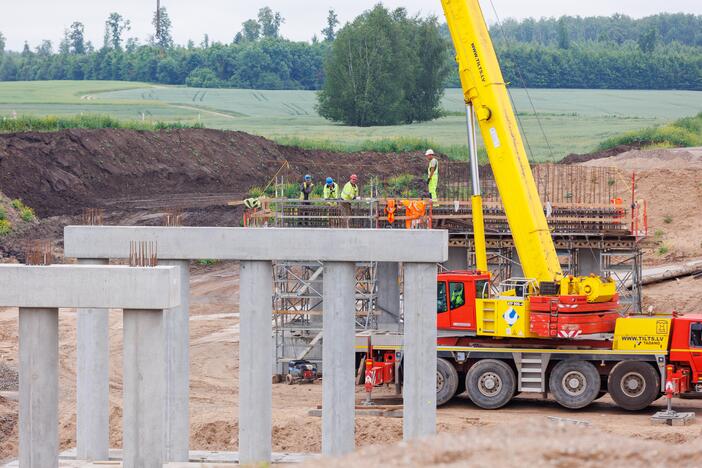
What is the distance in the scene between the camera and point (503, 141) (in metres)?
25.4

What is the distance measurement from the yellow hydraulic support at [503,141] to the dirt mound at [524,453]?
35.1 feet

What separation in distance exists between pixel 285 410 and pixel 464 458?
12694mm

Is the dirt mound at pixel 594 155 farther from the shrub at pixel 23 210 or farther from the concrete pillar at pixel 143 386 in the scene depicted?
the concrete pillar at pixel 143 386

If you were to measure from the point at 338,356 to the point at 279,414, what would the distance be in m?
4.93

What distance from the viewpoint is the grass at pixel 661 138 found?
206 feet

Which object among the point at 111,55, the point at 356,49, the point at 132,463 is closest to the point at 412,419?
the point at 132,463

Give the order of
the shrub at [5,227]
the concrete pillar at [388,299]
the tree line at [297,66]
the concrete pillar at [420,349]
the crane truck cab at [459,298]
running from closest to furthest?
the concrete pillar at [420,349] → the crane truck cab at [459,298] → the concrete pillar at [388,299] → the shrub at [5,227] → the tree line at [297,66]

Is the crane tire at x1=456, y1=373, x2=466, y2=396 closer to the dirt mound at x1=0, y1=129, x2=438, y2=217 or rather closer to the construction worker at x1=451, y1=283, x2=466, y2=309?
the construction worker at x1=451, y1=283, x2=466, y2=309

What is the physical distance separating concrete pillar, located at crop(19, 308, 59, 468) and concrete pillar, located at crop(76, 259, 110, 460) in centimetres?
256

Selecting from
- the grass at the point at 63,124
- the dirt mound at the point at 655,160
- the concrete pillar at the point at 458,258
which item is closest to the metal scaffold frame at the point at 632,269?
the concrete pillar at the point at 458,258

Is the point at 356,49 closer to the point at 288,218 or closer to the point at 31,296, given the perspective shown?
the point at 288,218

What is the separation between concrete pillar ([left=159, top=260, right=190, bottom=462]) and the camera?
72.6 feet

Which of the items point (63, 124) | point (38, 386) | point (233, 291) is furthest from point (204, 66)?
point (38, 386)

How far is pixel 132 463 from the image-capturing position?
61.7 feet
